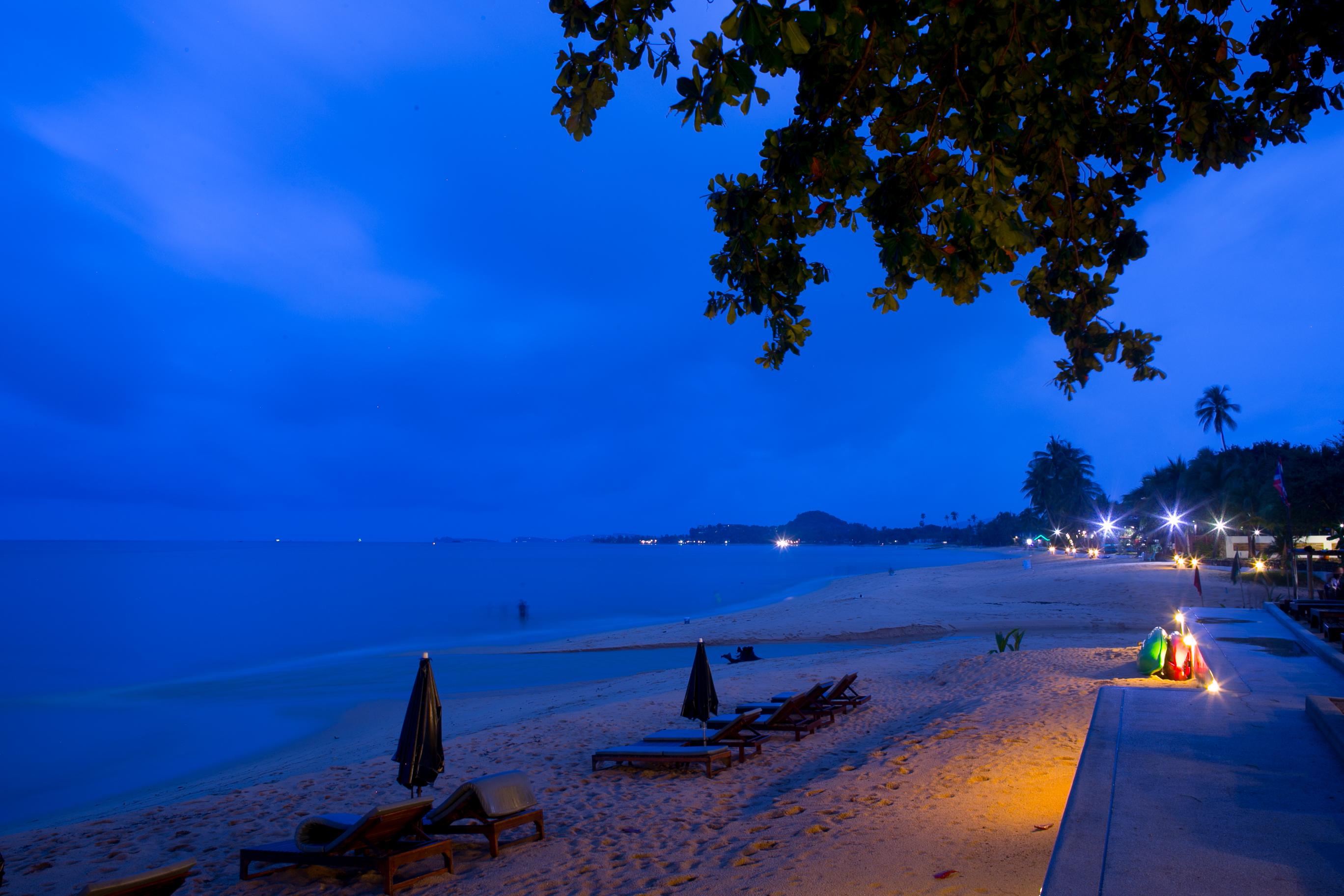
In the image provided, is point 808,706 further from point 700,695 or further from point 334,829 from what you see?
point 334,829

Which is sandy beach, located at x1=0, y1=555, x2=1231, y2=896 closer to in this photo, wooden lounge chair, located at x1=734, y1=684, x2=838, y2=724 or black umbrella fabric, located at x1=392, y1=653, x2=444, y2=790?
wooden lounge chair, located at x1=734, y1=684, x2=838, y2=724

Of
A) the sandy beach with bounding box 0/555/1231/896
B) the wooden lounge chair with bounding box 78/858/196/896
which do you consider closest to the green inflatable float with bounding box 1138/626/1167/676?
the sandy beach with bounding box 0/555/1231/896

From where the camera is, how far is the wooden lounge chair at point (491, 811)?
6.03 m

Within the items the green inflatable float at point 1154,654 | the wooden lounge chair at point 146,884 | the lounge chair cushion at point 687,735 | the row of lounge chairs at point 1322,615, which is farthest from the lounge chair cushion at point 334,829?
the row of lounge chairs at point 1322,615

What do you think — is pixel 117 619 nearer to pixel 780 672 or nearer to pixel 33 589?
pixel 33 589

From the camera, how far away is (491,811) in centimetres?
602

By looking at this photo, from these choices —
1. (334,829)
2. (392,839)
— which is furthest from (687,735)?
(334,829)

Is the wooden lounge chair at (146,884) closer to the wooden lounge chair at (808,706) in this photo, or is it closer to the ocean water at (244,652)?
the wooden lounge chair at (808,706)

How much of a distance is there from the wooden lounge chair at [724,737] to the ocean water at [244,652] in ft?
29.4

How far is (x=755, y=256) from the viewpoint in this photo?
3727 millimetres

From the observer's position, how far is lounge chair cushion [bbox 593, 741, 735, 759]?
8031mm

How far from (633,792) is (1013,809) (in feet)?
11.9

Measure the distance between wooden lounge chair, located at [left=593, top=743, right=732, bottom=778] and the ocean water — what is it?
8827 millimetres

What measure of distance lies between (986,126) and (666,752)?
7.01 metres
